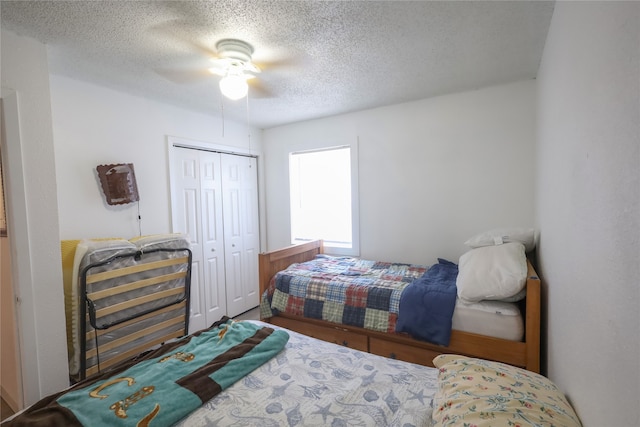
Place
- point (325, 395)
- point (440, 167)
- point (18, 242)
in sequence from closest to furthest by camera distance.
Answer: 1. point (325, 395)
2. point (18, 242)
3. point (440, 167)

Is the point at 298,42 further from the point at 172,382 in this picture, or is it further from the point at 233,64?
the point at 172,382

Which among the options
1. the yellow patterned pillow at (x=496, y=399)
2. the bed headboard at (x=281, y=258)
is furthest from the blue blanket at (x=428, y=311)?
the bed headboard at (x=281, y=258)

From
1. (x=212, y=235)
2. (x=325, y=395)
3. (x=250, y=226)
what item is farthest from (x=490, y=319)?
(x=250, y=226)

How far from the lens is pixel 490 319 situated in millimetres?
1841

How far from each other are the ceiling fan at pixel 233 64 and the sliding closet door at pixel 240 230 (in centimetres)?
158

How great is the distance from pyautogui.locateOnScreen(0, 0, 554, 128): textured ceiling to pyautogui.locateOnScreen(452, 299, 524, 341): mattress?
1678mm

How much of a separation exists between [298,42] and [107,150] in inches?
71.5

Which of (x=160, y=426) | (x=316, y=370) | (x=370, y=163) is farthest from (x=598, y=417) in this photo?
(x=370, y=163)

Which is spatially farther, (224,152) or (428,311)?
(224,152)

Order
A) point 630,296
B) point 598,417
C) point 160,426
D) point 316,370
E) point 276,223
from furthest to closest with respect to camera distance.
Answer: point 276,223
point 316,370
point 160,426
point 598,417
point 630,296

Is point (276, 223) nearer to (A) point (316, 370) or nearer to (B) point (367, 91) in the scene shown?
(B) point (367, 91)

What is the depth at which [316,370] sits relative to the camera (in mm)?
1388

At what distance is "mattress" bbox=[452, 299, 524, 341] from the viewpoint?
1.79 metres

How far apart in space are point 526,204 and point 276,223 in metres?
2.77
